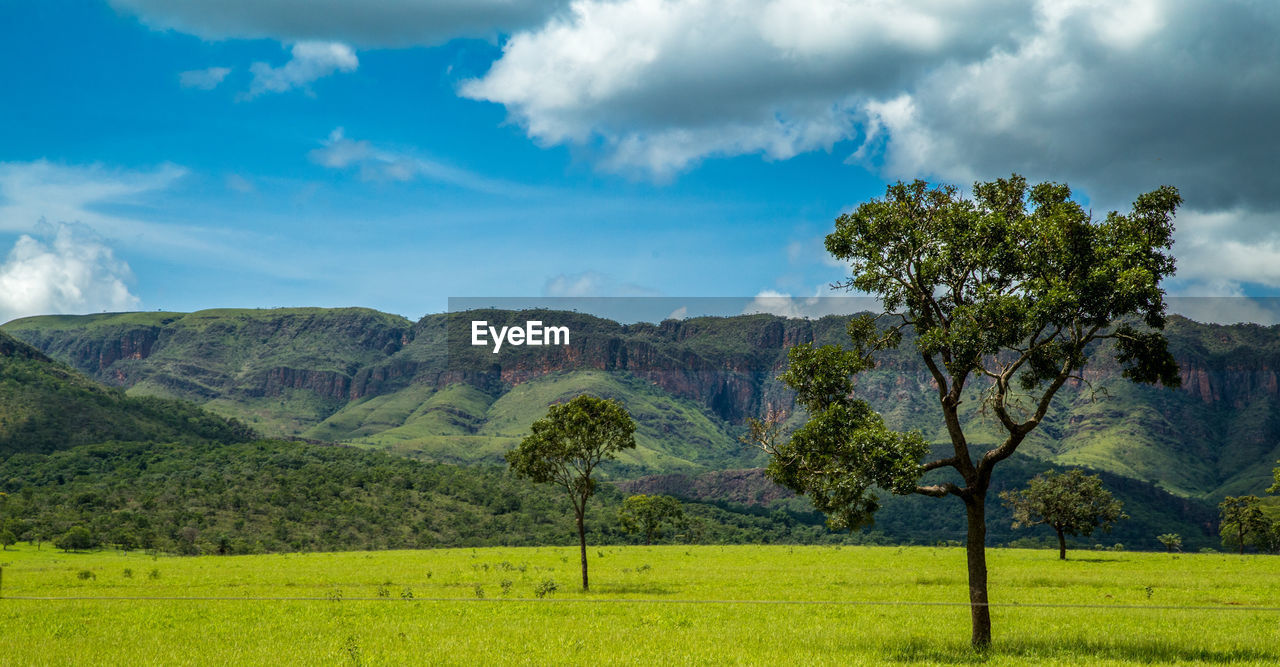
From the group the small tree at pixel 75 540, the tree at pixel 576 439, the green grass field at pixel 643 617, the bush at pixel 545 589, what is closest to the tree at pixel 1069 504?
the green grass field at pixel 643 617

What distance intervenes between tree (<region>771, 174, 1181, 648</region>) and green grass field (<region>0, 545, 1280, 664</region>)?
16.3ft

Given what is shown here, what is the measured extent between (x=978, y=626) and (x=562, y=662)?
1175 cm

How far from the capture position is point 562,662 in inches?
866

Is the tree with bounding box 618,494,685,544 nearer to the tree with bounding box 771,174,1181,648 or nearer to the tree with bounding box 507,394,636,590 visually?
the tree with bounding box 507,394,636,590

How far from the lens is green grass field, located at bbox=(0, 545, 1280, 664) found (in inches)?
923

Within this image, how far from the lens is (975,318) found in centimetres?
2272

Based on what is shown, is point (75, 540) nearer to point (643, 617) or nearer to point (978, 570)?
point (643, 617)

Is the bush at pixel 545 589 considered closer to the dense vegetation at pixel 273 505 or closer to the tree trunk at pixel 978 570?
the tree trunk at pixel 978 570

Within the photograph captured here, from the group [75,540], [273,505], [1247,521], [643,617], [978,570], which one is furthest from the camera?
[273,505]

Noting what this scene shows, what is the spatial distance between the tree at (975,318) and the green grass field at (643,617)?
496cm

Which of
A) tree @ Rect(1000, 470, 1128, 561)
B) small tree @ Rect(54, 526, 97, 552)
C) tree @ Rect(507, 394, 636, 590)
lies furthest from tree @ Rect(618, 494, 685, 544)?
tree @ Rect(507, 394, 636, 590)

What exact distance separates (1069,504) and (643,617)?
6220 cm

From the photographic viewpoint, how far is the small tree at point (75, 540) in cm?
9862

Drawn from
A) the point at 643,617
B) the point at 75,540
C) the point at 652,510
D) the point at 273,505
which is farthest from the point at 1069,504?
the point at 273,505
